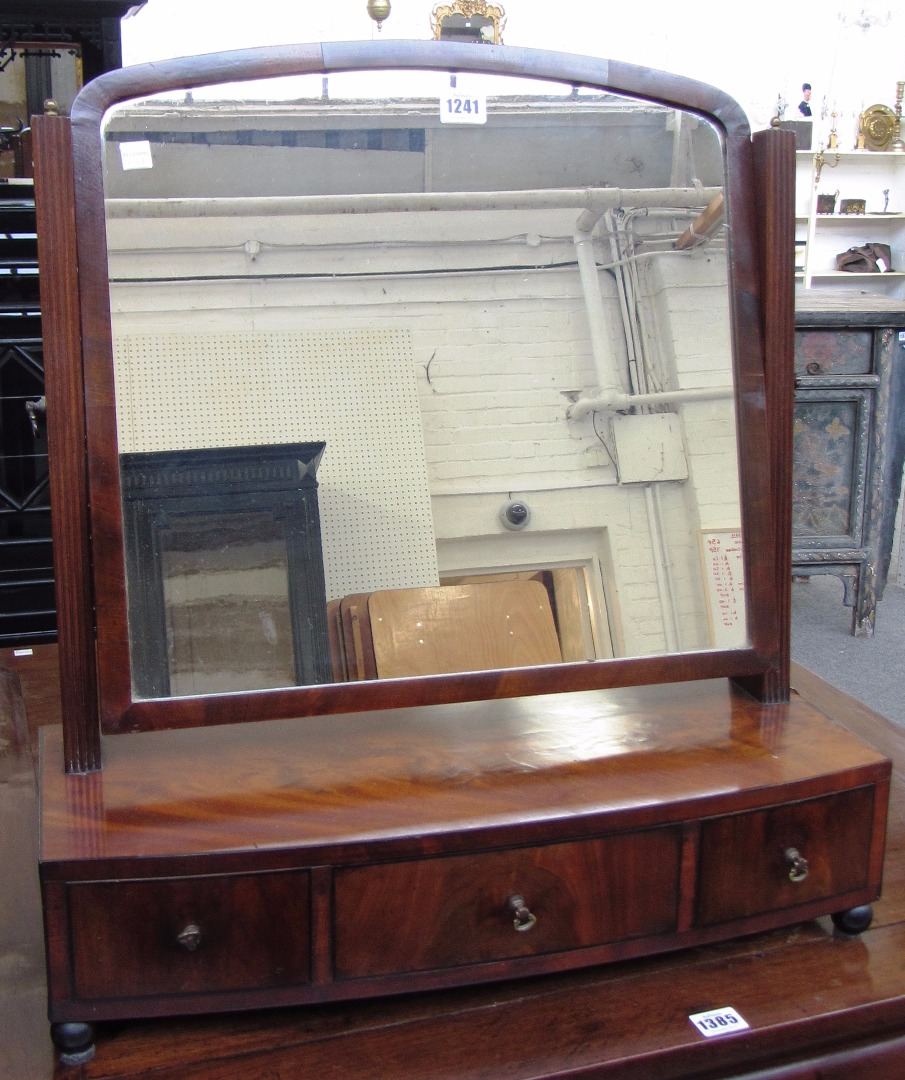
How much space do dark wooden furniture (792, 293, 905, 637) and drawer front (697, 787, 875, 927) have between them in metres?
2.06

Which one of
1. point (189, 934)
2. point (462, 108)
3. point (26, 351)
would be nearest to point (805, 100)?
point (26, 351)

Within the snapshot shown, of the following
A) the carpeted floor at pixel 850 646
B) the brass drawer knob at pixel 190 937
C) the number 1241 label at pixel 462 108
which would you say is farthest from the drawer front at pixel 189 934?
the carpeted floor at pixel 850 646

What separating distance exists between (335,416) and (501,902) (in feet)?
1.65

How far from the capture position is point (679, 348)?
1.10 meters

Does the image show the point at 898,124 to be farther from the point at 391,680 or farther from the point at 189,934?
the point at 189,934

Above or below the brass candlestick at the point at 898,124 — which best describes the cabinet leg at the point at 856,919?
below

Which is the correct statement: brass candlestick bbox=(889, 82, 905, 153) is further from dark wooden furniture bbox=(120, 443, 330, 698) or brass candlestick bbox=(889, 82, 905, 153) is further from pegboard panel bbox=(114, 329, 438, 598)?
dark wooden furniture bbox=(120, 443, 330, 698)

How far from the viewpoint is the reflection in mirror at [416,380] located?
0.99m

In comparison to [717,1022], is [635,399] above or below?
above

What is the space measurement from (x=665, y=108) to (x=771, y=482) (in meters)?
0.41

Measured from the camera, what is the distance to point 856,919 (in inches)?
37.5

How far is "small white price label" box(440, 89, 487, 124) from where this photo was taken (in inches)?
40.9

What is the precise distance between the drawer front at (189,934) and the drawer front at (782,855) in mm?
365

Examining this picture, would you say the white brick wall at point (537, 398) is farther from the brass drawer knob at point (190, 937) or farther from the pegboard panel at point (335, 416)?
the brass drawer knob at point (190, 937)
